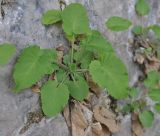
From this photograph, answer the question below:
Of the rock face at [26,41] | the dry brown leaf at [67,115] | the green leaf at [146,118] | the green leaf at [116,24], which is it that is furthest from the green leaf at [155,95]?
the dry brown leaf at [67,115]

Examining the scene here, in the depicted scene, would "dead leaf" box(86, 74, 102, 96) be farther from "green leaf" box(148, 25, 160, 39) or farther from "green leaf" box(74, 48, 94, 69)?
"green leaf" box(148, 25, 160, 39)

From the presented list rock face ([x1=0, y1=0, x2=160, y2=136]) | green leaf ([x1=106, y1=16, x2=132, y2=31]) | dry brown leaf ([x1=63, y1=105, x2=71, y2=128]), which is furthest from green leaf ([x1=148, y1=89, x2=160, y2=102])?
dry brown leaf ([x1=63, y1=105, x2=71, y2=128])

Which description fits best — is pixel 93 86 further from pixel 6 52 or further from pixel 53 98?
pixel 6 52

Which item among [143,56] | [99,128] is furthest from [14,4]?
[143,56]

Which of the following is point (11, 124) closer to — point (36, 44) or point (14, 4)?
point (36, 44)

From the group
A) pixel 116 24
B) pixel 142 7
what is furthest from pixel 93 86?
pixel 142 7

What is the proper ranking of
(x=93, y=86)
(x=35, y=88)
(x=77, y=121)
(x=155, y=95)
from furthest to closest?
(x=155, y=95) → (x=93, y=86) → (x=77, y=121) → (x=35, y=88)
